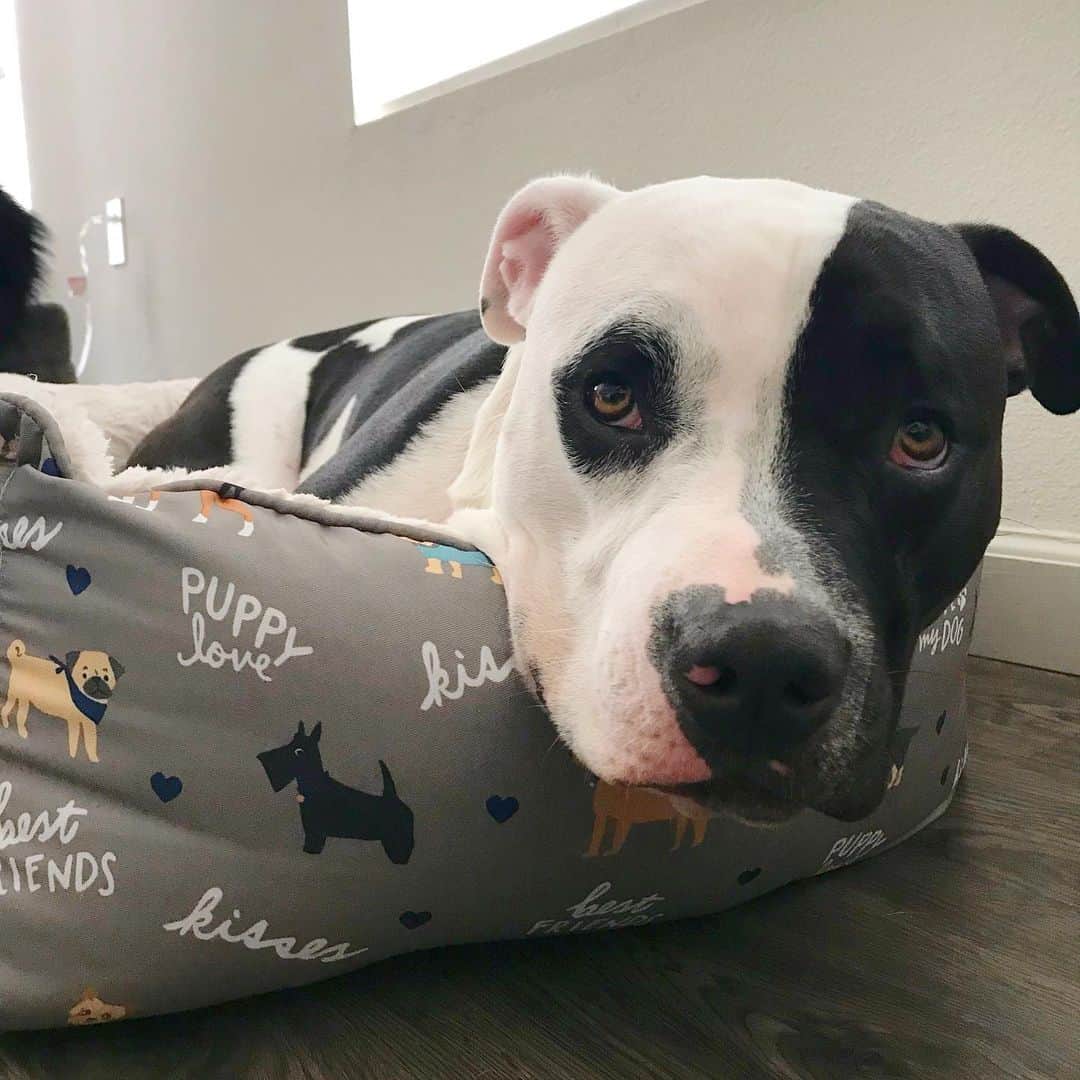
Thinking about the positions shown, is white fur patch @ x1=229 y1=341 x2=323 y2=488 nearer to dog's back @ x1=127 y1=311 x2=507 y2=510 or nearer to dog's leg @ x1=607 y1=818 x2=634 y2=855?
dog's back @ x1=127 y1=311 x2=507 y2=510

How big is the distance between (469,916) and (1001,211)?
1.46m

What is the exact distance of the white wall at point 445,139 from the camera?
1.73m

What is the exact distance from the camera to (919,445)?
2.74ft

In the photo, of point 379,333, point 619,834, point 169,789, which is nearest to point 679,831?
point 619,834

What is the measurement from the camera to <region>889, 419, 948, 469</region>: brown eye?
824mm

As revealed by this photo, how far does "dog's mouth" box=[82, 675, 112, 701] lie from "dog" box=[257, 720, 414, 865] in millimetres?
128

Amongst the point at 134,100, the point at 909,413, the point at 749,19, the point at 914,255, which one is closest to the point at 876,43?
the point at 749,19

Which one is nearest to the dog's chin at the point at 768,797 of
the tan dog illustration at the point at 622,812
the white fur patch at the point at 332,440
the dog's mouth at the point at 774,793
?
the dog's mouth at the point at 774,793

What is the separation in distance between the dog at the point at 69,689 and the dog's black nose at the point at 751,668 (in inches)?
17.3

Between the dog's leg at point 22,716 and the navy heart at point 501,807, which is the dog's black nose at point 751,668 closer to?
the navy heart at point 501,807

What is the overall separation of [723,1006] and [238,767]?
45cm

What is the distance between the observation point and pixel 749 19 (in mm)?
1965

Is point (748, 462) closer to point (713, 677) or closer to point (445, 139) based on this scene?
point (713, 677)

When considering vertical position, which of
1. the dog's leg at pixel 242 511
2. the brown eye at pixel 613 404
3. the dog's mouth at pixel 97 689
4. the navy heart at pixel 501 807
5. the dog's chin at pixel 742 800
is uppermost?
the brown eye at pixel 613 404
